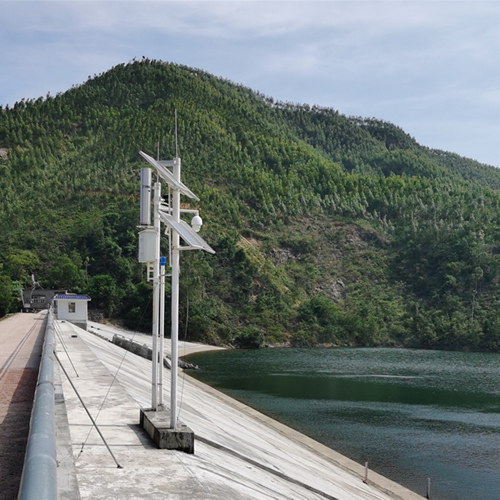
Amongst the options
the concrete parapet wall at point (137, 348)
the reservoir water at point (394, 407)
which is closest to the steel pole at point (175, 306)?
the reservoir water at point (394, 407)

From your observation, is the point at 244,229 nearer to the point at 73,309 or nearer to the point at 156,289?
the point at 73,309

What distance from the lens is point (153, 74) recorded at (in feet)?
549

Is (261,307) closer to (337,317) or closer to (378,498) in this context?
(337,317)

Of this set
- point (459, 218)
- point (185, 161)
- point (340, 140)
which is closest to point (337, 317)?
point (459, 218)

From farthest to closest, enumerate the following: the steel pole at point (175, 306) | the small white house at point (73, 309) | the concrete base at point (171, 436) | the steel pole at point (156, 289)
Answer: the small white house at point (73, 309)
the steel pole at point (156, 289)
the concrete base at point (171, 436)
the steel pole at point (175, 306)

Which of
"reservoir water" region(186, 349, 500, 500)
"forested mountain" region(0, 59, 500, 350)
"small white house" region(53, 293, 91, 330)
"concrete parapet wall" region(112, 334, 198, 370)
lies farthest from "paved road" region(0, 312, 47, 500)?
"forested mountain" region(0, 59, 500, 350)

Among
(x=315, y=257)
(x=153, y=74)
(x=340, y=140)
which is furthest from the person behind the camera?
(x=340, y=140)

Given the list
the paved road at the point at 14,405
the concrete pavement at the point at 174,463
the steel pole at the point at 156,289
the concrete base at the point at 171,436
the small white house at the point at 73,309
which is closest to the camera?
the paved road at the point at 14,405

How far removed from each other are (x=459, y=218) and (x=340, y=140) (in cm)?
8525

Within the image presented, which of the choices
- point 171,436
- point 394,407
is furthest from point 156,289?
point 394,407

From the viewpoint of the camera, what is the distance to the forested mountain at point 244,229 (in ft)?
287

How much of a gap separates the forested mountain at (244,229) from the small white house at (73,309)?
19.7 feet

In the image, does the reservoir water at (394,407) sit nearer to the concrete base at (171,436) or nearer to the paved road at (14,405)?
the paved road at (14,405)

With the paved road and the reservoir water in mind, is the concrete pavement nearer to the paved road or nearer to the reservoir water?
the paved road
